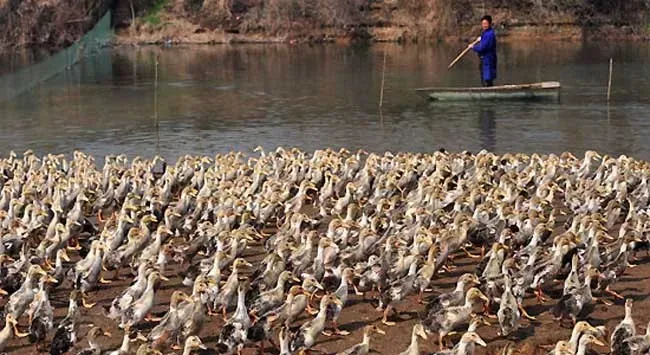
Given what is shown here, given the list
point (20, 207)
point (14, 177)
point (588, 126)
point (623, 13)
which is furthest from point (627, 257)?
point (623, 13)

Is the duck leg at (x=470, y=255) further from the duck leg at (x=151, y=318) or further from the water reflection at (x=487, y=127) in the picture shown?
the water reflection at (x=487, y=127)

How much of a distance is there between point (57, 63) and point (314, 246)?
39.5 metres

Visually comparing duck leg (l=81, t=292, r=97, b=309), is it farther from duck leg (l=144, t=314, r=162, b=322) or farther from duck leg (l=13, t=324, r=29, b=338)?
duck leg (l=13, t=324, r=29, b=338)

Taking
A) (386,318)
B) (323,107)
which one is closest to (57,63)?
(323,107)

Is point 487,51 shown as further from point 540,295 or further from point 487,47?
point 540,295

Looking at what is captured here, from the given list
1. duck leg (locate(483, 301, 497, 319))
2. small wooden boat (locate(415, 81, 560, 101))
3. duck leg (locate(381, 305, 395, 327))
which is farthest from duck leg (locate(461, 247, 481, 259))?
small wooden boat (locate(415, 81, 560, 101))

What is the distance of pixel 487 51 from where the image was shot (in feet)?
106

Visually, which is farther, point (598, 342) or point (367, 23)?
point (367, 23)

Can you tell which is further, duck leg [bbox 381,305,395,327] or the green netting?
the green netting

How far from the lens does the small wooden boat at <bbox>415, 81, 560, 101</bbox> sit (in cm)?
3266

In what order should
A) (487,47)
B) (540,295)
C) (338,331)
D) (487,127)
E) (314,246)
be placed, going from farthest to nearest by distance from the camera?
(487,47) < (487,127) < (314,246) < (540,295) < (338,331)

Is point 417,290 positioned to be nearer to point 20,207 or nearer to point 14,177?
point 20,207

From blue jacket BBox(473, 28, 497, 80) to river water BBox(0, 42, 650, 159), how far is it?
117 centimetres

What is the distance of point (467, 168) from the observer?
64.0 feet
